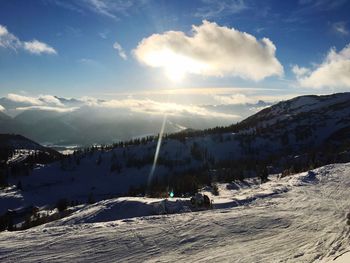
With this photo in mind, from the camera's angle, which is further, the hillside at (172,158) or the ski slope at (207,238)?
the hillside at (172,158)

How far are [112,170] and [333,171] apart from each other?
417ft

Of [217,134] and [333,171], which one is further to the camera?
[217,134]

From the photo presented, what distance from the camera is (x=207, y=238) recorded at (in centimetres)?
2348

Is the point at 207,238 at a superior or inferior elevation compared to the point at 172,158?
inferior

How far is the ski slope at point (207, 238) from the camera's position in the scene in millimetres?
20250

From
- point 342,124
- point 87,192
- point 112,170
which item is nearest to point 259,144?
point 342,124

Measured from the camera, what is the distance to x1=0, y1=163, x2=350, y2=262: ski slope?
20.2 m

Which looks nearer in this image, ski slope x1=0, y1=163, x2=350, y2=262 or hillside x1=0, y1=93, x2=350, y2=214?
ski slope x1=0, y1=163, x2=350, y2=262

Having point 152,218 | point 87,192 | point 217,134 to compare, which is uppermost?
point 217,134

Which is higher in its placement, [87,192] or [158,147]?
[158,147]

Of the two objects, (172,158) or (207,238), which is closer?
(207,238)

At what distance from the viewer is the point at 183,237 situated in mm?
23625

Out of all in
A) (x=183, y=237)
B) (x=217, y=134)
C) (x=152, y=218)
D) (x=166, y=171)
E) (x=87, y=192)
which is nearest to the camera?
(x=183, y=237)

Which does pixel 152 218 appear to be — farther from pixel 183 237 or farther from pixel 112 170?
pixel 112 170
